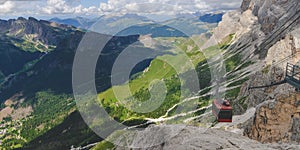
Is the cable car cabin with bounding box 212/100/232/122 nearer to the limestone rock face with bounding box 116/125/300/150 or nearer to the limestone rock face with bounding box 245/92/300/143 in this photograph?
the limestone rock face with bounding box 116/125/300/150

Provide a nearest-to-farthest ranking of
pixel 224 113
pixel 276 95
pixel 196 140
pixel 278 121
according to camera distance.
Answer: pixel 196 140 → pixel 224 113 → pixel 278 121 → pixel 276 95

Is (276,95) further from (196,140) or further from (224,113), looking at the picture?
(196,140)

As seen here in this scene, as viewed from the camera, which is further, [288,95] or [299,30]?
[299,30]

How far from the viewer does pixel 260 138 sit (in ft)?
138

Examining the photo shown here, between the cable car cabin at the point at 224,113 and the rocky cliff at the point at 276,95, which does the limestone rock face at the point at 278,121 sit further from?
the cable car cabin at the point at 224,113

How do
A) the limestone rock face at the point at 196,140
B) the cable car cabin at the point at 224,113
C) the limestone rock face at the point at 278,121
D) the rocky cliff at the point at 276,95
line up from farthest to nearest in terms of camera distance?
the rocky cliff at the point at 276,95
the limestone rock face at the point at 278,121
the cable car cabin at the point at 224,113
the limestone rock face at the point at 196,140

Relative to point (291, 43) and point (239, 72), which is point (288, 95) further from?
point (239, 72)

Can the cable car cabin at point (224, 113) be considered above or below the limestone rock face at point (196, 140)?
above

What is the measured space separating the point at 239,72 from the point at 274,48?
203ft

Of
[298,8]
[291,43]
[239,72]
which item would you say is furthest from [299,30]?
[239,72]

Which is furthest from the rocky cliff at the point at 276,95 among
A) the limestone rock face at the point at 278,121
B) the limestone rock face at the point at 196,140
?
the limestone rock face at the point at 196,140

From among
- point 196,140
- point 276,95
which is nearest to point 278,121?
point 276,95

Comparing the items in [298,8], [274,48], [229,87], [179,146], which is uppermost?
[298,8]

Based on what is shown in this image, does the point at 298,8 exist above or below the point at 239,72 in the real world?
above
